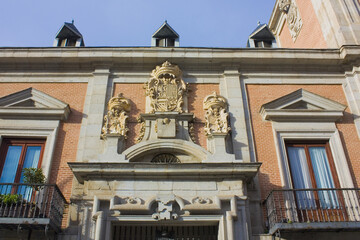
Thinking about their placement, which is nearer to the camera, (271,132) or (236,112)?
(271,132)

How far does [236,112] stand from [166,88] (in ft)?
7.55

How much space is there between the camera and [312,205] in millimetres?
9805

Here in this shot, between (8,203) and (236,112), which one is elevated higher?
(236,112)

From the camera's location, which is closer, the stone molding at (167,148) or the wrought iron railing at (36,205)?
the wrought iron railing at (36,205)

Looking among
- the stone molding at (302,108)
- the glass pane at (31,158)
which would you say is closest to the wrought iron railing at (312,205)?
the stone molding at (302,108)

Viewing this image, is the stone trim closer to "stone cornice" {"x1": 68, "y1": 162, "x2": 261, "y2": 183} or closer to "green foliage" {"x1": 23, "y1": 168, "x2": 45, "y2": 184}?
"green foliage" {"x1": 23, "y1": 168, "x2": 45, "y2": 184}

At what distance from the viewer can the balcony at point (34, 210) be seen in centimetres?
819

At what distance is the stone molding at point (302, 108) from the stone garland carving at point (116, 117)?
13.6 feet

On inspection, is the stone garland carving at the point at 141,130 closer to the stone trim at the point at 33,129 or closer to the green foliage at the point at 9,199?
the stone trim at the point at 33,129

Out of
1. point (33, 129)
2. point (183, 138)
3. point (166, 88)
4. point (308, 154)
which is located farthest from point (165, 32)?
point (308, 154)

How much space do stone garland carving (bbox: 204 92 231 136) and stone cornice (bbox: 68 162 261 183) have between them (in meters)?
1.50

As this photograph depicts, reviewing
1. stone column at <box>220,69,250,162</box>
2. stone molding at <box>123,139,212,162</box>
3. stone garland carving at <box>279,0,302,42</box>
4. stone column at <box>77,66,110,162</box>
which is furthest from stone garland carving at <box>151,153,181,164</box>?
stone garland carving at <box>279,0,302,42</box>

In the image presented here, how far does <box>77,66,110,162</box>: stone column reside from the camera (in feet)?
34.0

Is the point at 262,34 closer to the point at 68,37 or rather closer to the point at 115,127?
the point at 115,127
